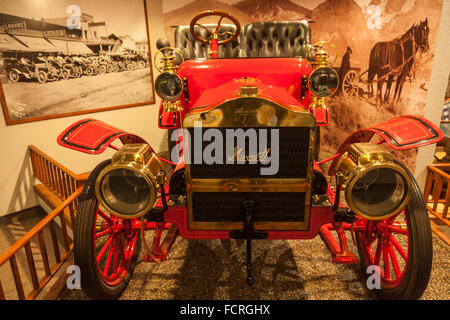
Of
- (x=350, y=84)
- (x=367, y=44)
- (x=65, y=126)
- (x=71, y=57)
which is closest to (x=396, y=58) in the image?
(x=367, y=44)

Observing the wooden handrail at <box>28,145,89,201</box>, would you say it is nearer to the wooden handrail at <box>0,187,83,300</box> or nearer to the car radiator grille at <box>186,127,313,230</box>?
the wooden handrail at <box>0,187,83,300</box>

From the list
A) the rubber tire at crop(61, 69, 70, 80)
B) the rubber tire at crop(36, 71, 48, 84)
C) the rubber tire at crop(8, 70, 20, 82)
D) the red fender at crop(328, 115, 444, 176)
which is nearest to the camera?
the red fender at crop(328, 115, 444, 176)

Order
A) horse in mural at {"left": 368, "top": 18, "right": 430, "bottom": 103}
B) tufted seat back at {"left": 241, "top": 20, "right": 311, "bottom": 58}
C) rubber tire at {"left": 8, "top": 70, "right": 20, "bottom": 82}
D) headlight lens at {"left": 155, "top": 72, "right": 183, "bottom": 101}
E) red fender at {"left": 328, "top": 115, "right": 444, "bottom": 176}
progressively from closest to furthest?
red fender at {"left": 328, "top": 115, "right": 444, "bottom": 176} < headlight lens at {"left": 155, "top": 72, "right": 183, "bottom": 101} < horse in mural at {"left": 368, "top": 18, "right": 430, "bottom": 103} < rubber tire at {"left": 8, "top": 70, "right": 20, "bottom": 82} < tufted seat back at {"left": 241, "top": 20, "right": 311, "bottom": 58}

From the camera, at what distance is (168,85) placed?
A: 6.62 ft

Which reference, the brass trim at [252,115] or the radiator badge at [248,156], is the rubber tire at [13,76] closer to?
the brass trim at [252,115]

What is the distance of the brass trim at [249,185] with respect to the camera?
1648 millimetres

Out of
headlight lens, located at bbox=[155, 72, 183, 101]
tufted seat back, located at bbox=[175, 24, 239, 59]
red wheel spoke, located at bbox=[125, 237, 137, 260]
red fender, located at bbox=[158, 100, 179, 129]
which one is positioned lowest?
red wheel spoke, located at bbox=[125, 237, 137, 260]

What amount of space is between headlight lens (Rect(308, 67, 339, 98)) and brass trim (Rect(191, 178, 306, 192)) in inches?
29.6

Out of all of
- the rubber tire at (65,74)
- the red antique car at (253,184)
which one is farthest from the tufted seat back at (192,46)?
the red antique car at (253,184)

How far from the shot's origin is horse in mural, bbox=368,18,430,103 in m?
3.36

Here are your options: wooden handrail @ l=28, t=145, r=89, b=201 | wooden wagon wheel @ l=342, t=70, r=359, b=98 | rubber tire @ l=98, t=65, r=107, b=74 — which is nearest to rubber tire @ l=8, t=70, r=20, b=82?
wooden handrail @ l=28, t=145, r=89, b=201

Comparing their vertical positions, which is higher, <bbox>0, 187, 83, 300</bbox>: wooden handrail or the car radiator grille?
the car radiator grille

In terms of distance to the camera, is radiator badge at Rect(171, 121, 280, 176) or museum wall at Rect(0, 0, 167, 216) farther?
museum wall at Rect(0, 0, 167, 216)

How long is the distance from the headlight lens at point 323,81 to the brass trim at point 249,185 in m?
0.75
